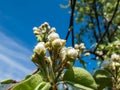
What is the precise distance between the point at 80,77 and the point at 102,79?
172 mm

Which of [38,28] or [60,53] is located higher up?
[38,28]

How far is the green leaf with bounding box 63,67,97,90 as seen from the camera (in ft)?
4.36

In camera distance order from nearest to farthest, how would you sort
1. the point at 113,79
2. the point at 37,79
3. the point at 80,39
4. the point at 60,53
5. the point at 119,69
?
the point at 37,79 → the point at 60,53 → the point at 113,79 → the point at 119,69 → the point at 80,39

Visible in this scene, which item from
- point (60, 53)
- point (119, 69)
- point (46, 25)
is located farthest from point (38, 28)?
point (60, 53)

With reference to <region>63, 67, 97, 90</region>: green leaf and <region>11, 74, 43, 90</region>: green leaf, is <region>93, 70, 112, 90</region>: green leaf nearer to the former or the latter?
<region>63, 67, 97, 90</region>: green leaf

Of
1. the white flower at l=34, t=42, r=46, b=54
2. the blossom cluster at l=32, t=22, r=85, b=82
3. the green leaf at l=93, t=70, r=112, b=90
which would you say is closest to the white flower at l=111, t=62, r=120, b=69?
the green leaf at l=93, t=70, r=112, b=90

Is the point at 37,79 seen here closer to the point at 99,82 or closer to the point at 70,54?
the point at 70,54

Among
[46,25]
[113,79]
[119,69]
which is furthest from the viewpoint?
[46,25]

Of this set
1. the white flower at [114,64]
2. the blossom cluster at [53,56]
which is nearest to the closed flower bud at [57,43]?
the blossom cluster at [53,56]

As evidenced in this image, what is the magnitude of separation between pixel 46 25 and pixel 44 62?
985 mm

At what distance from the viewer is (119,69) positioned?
5.53ft

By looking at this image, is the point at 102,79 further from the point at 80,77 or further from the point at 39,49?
the point at 39,49

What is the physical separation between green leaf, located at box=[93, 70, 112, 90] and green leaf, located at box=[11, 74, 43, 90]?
0.86ft

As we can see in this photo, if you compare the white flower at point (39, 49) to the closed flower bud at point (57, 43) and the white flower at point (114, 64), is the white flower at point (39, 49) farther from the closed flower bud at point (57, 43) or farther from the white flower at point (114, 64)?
the white flower at point (114, 64)
